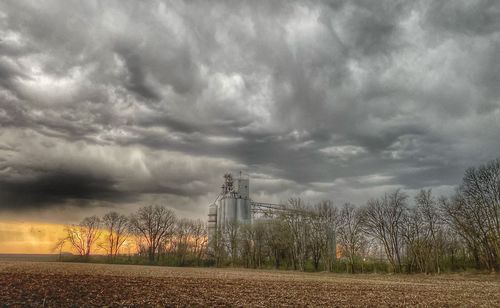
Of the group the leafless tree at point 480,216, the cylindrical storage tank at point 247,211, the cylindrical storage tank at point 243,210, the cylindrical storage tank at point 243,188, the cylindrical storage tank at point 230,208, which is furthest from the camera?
the cylindrical storage tank at point 243,188

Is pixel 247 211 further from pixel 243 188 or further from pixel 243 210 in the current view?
pixel 243 188

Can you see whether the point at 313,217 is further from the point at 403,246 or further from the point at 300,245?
the point at 403,246

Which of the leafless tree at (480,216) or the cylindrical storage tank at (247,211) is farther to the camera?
the cylindrical storage tank at (247,211)

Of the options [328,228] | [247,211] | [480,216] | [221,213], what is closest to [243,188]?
[247,211]

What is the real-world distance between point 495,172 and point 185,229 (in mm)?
85887

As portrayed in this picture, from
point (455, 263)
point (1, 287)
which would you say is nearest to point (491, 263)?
point (455, 263)

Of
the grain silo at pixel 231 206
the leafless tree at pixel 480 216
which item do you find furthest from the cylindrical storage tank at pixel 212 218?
the leafless tree at pixel 480 216

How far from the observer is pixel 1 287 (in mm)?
26203

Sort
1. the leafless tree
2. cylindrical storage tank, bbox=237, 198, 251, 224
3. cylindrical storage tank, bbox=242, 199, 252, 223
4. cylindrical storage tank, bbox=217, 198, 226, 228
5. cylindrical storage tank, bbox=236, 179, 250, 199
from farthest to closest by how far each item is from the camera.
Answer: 1. cylindrical storage tank, bbox=236, 179, 250, 199
2. cylindrical storage tank, bbox=242, 199, 252, 223
3. cylindrical storage tank, bbox=217, 198, 226, 228
4. cylindrical storage tank, bbox=237, 198, 251, 224
5. the leafless tree

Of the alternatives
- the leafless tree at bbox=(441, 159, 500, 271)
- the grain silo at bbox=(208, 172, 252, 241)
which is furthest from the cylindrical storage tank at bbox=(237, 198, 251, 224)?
the leafless tree at bbox=(441, 159, 500, 271)

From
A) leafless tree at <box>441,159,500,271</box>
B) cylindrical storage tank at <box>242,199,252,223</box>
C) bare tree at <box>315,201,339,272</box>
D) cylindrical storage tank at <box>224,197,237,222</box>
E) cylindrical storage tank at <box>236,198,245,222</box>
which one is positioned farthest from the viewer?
cylindrical storage tank at <box>242,199,252,223</box>

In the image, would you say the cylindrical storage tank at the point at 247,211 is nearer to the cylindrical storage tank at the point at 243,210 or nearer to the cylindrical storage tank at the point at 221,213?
the cylindrical storage tank at the point at 243,210

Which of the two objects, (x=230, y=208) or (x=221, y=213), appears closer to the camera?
(x=230, y=208)

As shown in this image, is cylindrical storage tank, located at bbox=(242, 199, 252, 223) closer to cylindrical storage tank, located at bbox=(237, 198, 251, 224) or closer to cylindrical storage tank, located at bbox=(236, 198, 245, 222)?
cylindrical storage tank, located at bbox=(237, 198, 251, 224)
